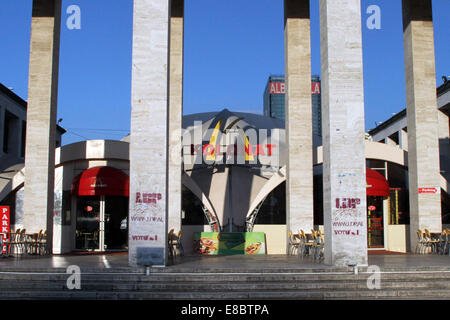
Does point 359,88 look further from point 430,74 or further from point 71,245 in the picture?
point 71,245

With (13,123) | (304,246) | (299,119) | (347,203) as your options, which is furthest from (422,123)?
(13,123)

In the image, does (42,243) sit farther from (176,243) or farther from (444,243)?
(444,243)

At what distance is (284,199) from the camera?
21016mm

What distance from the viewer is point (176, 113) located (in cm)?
1947

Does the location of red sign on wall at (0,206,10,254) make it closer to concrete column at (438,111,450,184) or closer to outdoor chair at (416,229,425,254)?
outdoor chair at (416,229,425,254)

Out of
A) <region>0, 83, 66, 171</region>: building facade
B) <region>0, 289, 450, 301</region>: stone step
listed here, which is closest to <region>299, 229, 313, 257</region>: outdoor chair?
<region>0, 289, 450, 301</region>: stone step

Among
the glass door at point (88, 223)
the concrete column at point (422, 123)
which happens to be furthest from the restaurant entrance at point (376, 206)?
the glass door at point (88, 223)

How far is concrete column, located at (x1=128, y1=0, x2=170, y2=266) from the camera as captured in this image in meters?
12.9

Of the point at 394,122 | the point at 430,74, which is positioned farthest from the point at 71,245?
the point at 394,122

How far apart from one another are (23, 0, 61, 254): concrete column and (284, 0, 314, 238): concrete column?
9109 millimetres

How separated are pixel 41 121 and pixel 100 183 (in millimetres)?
3269

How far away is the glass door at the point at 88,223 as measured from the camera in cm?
2052

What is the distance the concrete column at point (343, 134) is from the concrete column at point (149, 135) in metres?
4.32

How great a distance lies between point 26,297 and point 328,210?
758 cm
